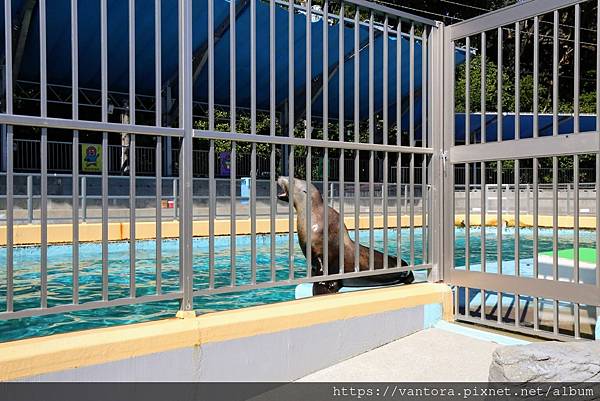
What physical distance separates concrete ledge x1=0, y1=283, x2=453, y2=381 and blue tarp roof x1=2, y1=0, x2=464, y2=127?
13.1 metres

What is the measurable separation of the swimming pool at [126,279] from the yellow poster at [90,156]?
272 inches

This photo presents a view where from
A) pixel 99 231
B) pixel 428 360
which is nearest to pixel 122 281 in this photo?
pixel 99 231

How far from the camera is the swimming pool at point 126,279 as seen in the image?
22.8 feet

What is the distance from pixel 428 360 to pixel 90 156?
17560mm

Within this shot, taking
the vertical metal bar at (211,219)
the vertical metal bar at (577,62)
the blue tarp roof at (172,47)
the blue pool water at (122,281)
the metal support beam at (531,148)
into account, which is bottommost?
the blue pool water at (122,281)

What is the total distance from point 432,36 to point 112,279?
725 cm

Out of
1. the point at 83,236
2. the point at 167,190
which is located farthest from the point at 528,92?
the point at 83,236

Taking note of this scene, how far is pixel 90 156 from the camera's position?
1953cm

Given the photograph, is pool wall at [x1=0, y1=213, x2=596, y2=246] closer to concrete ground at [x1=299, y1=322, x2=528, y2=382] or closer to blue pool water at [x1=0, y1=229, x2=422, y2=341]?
blue pool water at [x1=0, y1=229, x2=422, y2=341]

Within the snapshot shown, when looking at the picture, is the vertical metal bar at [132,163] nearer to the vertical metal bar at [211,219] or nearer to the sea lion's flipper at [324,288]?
the vertical metal bar at [211,219]

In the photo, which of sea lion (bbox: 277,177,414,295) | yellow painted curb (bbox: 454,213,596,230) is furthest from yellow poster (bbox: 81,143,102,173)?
sea lion (bbox: 277,177,414,295)

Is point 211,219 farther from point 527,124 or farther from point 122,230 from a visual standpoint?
point 527,124

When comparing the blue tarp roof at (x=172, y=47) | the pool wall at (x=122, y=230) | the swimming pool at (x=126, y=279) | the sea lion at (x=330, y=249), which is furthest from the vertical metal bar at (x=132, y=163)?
the blue tarp roof at (x=172, y=47)

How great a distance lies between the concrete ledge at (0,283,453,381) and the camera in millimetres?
2908
